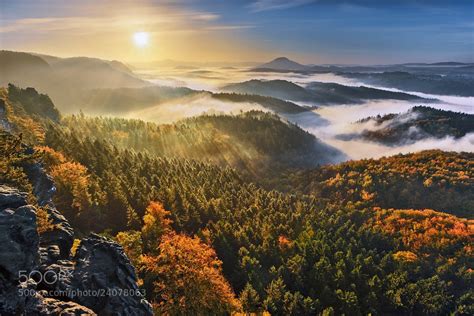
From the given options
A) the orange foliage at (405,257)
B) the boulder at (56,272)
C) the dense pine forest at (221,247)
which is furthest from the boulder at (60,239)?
the orange foliage at (405,257)

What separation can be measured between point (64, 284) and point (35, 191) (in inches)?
1065

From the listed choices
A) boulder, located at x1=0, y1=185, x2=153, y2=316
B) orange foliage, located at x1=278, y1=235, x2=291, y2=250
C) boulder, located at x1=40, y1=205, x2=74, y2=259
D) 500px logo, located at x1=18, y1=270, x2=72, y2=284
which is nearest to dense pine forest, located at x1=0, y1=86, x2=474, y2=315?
orange foliage, located at x1=278, y1=235, x2=291, y2=250

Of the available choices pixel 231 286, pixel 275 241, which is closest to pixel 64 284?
pixel 231 286

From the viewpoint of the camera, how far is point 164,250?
279 feet

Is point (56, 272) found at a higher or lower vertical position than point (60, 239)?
lower

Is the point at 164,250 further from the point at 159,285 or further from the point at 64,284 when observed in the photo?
the point at 64,284

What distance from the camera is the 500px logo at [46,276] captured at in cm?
3706

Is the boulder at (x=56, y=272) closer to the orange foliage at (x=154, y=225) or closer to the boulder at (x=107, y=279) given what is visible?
the boulder at (x=107, y=279)

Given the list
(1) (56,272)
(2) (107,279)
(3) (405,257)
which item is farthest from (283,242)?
(1) (56,272)

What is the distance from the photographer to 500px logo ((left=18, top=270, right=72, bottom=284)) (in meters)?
37.1

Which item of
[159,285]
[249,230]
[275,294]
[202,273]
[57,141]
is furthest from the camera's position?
[57,141]

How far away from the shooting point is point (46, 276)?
4228cm

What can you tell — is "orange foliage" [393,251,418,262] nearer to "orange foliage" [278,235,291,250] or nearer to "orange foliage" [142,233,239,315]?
"orange foliage" [278,235,291,250]

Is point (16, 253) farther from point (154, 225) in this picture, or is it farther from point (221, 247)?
point (221, 247)
